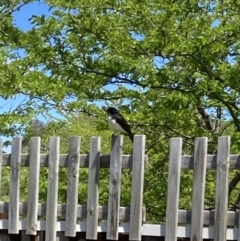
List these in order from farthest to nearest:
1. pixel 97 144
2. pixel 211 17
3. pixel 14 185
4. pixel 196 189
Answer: pixel 211 17 → pixel 14 185 → pixel 97 144 → pixel 196 189

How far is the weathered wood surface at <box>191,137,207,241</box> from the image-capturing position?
3.62 metres

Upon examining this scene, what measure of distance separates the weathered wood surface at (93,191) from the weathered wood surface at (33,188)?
1.50 ft

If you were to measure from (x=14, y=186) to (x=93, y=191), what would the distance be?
717mm

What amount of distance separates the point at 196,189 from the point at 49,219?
3.84 feet

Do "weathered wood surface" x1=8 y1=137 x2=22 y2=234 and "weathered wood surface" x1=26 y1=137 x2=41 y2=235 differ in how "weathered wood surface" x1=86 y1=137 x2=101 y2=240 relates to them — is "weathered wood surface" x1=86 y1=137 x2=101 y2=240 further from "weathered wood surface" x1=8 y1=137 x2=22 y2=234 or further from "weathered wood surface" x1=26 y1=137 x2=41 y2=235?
"weathered wood surface" x1=8 y1=137 x2=22 y2=234

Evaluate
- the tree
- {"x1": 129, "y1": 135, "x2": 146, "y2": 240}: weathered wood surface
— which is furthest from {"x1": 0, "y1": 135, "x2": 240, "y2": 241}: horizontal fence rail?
the tree

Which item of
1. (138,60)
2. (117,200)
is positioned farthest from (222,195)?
(138,60)

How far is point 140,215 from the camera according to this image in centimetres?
379

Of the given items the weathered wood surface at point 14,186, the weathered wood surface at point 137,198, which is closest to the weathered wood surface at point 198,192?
the weathered wood surface at point 137,198

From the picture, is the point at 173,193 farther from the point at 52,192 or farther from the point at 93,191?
the point at 52,192

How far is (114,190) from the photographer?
3.89 metres

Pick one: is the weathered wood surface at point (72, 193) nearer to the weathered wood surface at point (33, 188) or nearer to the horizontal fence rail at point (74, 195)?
the horizontal fence rail at point (74, 195)

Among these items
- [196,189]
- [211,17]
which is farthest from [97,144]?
[211,17]

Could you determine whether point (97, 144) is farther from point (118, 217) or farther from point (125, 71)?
point (125, 71)
